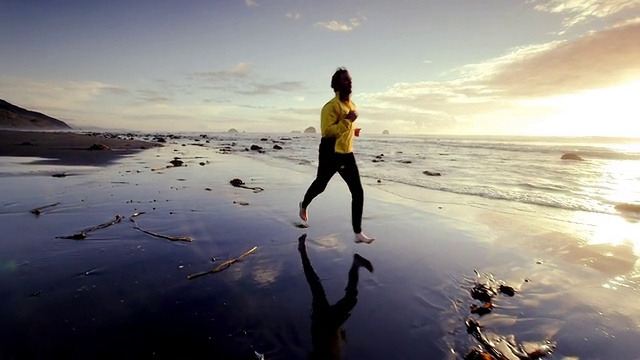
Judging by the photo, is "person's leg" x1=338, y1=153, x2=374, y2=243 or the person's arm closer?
the person's arm

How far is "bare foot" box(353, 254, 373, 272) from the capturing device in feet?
14.5

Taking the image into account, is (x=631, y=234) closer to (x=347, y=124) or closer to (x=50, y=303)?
(x=347, y=124)

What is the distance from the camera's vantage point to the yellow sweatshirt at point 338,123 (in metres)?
5.08

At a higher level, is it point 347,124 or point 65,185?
point 347,124

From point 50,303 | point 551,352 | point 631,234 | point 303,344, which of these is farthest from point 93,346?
point 631,234

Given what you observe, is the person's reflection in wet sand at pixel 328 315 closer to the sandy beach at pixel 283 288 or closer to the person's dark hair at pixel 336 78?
the sandy beach at pixel 283 288

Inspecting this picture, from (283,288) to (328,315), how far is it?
74 cm

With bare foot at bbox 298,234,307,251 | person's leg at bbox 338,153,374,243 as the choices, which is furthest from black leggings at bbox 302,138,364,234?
bare foot at bbox 298,234,307,251

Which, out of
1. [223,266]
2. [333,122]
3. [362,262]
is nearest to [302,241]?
[362,262]

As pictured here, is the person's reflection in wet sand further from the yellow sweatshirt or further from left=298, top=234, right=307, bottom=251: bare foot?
the yellow sweatshirt

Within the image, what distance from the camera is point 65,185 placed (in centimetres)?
917

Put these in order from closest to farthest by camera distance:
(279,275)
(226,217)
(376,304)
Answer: (376,304) → (279,275) → (226,217)

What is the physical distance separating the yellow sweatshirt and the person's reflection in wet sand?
6.54 feet

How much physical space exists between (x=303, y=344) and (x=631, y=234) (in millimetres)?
7223
